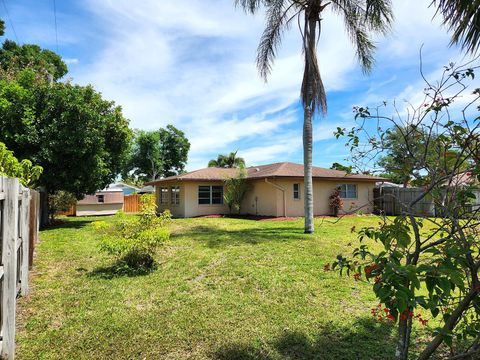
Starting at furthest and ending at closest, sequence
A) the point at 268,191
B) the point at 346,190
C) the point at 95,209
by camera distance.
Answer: the point at 95,209
the point at 346,190
the point at 268,191

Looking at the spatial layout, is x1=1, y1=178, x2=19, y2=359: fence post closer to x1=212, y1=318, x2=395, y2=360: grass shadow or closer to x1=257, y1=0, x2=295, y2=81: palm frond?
x1=212, y1=318, x2=395, y2=360: grass shadow

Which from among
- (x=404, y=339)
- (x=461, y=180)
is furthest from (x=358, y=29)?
(x=404, y=339)

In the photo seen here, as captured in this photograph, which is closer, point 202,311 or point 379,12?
point 202,311

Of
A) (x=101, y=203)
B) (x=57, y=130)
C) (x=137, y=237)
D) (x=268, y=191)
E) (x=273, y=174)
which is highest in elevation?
(x=57, y=130)

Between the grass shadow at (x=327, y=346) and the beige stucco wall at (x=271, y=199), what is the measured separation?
14.7 metres

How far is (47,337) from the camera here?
167 inches

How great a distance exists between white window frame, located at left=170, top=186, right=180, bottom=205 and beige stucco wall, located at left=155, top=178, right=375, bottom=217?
0.30 metres

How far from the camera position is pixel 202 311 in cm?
507

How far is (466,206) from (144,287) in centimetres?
529

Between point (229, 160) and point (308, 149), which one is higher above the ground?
point (229, 160)

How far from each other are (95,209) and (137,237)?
20187 millimetres

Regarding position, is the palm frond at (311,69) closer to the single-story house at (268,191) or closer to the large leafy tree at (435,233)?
the single-story house at (268,191)

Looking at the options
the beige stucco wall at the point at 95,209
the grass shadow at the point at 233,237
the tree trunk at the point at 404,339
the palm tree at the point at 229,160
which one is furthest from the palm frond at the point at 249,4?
the palm tree at the point at 229,160

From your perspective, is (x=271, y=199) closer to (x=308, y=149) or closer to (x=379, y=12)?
(x=308, y=149)
